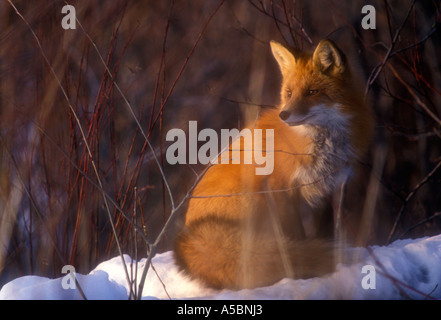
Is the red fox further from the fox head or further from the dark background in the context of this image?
the dark background

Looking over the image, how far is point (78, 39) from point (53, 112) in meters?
0.37

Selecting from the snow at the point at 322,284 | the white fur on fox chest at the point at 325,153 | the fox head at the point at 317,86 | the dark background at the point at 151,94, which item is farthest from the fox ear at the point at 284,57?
the snow at the point at 322,284

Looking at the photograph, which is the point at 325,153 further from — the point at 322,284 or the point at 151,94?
the point at 151,94

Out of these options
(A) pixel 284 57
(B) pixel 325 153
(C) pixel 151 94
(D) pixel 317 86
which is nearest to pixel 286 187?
(B) pixel 325 153

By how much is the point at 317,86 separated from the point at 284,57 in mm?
188

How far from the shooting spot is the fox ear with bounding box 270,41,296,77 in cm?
157

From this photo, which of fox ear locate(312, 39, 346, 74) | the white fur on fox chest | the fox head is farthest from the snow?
fox ear locate(312, 39, 346, 74)

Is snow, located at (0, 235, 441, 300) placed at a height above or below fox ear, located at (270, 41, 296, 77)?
below

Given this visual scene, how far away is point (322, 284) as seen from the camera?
130 cm

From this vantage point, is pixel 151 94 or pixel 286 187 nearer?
pixel 286 187

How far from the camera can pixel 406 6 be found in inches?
75.1
